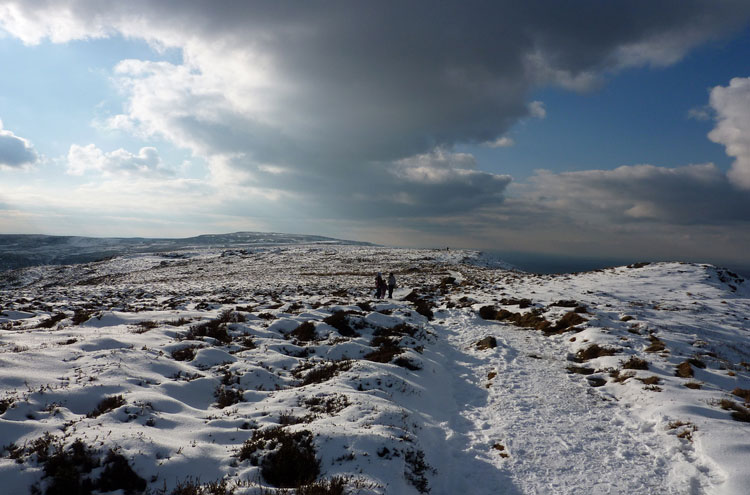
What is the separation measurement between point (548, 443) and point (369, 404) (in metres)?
3.79

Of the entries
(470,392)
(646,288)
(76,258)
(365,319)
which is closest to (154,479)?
(470,392)

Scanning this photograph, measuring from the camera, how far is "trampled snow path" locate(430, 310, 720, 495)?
564 centimetres

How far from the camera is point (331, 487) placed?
4.49 m

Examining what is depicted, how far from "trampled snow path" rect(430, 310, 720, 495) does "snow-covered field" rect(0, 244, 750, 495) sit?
4 centimetres

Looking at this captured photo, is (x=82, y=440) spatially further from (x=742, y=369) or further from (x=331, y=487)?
(x=742, y=369)

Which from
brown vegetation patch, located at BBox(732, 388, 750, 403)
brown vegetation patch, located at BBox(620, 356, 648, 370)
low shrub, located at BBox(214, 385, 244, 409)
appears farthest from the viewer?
brown vegetation patch, located at BBox(620, 356, 648, 370)

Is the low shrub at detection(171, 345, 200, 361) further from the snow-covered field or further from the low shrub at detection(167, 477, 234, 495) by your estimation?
the low shrub at detection(167, 477, 234, 495)

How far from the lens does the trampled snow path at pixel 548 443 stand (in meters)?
5.64

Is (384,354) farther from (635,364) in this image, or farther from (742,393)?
(742,393)

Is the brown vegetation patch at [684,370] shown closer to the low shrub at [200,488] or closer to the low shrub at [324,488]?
the low shrub at [324,488]

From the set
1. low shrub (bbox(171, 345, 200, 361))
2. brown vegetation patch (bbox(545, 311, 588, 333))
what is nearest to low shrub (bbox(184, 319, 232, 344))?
low shrub (bbox(171, 345, 200, 361))

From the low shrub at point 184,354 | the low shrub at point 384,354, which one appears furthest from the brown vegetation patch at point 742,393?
the low shrub at point 184,354

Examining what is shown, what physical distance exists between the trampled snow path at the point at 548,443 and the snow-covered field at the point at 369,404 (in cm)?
4

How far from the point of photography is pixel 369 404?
7406mm
